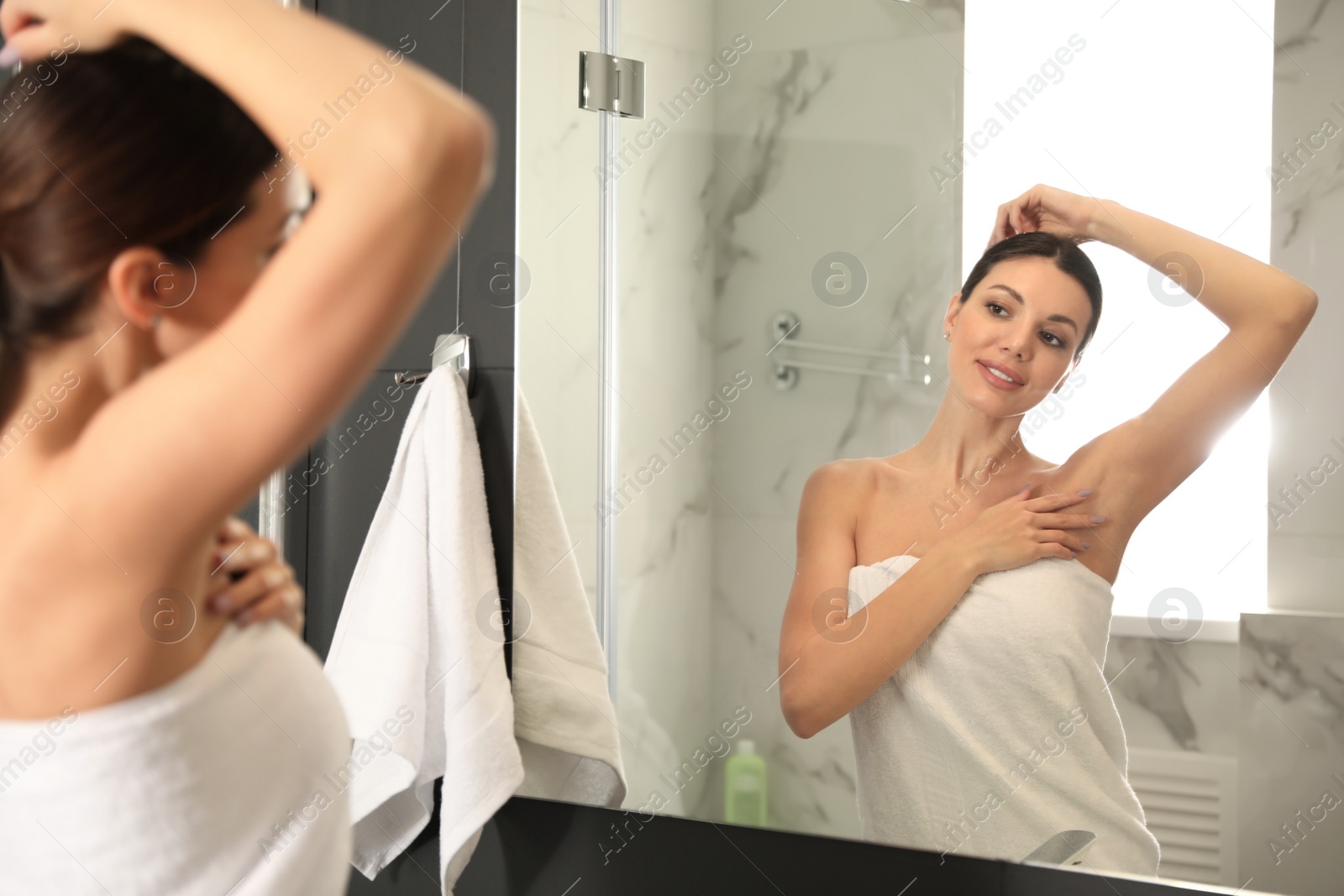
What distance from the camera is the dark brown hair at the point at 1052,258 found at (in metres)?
0.85

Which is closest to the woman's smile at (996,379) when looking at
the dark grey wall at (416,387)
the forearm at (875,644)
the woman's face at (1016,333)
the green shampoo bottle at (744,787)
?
the woman's face at (1016,333)

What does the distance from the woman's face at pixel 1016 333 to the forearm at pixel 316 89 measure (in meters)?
0.56

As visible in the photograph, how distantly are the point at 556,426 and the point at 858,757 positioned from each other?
44cm

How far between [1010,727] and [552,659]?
459 millimetres

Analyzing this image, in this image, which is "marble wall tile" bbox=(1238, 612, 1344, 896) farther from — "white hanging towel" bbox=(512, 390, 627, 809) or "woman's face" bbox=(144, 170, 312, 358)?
"woman's face" bbox=(144, 170, 312, 358)

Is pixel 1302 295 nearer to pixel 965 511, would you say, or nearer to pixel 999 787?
pixel 965 511

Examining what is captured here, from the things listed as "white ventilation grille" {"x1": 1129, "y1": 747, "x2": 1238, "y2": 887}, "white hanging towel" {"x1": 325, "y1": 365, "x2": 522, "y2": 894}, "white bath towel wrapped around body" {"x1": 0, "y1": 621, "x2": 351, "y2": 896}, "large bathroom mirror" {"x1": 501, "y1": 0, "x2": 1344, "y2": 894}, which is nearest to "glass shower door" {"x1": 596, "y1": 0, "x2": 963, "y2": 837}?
"large bathroom mirror" {"x1": 501, "y1": 0, "x2": 1344, "y2": 894}

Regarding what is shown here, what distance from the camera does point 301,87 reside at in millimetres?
418

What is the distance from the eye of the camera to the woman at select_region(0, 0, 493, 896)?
0.42 m

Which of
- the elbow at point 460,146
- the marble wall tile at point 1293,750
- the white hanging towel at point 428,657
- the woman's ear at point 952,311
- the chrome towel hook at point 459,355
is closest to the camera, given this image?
the elbow at point 460,146

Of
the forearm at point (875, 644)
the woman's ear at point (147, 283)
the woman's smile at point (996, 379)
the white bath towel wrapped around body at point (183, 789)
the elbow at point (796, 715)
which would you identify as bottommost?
the elbow at point (796, 715)

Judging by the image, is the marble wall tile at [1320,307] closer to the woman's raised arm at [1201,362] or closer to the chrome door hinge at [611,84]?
the woman's raised arm at [1201,362]

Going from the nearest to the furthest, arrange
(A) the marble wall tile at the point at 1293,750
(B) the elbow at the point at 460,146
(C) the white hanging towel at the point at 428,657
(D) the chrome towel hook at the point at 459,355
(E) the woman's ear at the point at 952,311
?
(B) the elbow at the point at 460,146
(A) the marble wall tile at the point at 1293,750
(E) the woman's ear at the point at 952,311
(C) the white hanging towel at the point at 428,657
(D) the chrome towel hook at the point at 459,355

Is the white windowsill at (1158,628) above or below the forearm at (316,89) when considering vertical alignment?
below
